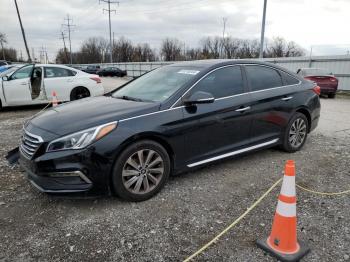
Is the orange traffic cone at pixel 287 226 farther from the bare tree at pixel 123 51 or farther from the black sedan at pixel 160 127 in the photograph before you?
the bare tree at pixel 123 51

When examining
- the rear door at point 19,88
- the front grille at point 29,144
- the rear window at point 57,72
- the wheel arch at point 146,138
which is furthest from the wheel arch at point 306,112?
the rear door at point 19,88

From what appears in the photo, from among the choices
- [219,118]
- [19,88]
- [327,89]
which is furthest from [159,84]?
[327,89]

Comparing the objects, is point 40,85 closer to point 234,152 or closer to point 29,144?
point 29,144

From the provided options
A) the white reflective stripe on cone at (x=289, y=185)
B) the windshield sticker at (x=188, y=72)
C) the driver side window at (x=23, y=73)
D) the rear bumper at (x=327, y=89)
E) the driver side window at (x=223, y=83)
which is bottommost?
the rear bumper at (x=327, y=89)

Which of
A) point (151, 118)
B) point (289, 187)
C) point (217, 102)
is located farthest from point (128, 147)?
point (289, 187)

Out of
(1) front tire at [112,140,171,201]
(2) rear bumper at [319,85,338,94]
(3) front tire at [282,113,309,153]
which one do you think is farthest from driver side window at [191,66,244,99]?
(2) rear bumper at [319,85,338,94]

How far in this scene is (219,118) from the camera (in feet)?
13.7

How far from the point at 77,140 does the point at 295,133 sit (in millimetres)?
3760

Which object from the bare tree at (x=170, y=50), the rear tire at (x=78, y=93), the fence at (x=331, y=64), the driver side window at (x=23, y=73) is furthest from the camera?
the bare tree at (x=170, y=50)

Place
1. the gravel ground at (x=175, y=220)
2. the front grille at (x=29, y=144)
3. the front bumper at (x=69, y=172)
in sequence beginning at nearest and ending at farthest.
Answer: the gravel ground at (x=175, y=220) → the front bumper at (x=69, y=172) → the front grille at (x=29, y=144)

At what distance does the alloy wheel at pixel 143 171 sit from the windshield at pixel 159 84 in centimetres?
78

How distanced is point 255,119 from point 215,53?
61.2 m

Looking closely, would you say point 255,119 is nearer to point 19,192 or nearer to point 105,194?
point 105,194

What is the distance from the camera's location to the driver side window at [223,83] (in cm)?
418
